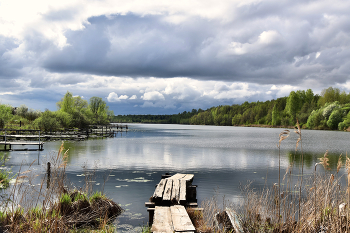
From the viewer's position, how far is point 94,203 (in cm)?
961

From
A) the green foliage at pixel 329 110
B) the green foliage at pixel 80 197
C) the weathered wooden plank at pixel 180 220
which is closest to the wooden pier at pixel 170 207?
the weathered wooden plank at pixel 180 220

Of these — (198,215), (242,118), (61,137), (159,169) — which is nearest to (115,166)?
(159,169)

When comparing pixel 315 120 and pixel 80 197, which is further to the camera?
pixel 315 120

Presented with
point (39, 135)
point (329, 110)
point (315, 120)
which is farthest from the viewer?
point (315, 120)

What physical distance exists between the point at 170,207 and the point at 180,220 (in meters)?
1.55

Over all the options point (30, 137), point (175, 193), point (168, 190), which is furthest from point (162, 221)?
point (30, 137)

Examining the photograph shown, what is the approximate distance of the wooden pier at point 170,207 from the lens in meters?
6.96

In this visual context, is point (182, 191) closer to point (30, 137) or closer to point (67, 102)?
point (30, 137)

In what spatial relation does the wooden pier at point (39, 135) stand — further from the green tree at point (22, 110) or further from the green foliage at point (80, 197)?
the green tree at point (22, 110)

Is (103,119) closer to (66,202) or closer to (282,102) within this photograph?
(282,102)

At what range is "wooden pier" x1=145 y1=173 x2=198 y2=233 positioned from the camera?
696 cm

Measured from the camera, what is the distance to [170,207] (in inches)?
354

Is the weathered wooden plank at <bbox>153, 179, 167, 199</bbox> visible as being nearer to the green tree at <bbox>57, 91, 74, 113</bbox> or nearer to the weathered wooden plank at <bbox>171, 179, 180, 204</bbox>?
the weathered wooden plank at <bbox>171, 179, 180, 204</bbox>

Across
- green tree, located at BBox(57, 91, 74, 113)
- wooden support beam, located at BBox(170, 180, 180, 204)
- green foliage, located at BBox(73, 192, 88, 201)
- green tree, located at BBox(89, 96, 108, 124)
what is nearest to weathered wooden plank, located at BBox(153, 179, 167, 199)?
wooden support beam, located at BBox(170, 180, 180, 204)
